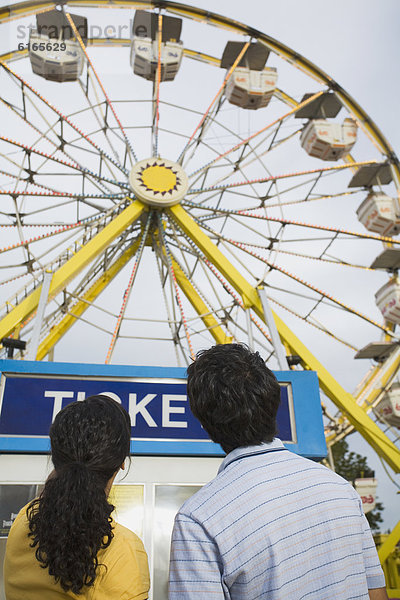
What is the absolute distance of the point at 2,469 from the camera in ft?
14.3

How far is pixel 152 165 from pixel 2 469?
7168 millimetres

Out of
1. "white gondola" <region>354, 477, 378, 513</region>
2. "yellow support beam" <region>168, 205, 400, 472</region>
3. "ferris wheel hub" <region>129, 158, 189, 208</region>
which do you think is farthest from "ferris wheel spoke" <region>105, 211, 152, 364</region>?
"white gondola" <region>354, 477, 378, 513</region>

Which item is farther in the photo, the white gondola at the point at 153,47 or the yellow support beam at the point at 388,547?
the white gondola at the point at 153,47

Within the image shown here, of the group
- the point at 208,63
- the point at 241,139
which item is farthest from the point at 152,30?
the point at 241,139

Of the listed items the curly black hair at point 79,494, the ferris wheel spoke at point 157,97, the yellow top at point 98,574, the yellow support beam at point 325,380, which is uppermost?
the ferris wheel spoke at point 157,97

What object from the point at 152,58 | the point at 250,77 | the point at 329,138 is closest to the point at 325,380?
the point at 329,138

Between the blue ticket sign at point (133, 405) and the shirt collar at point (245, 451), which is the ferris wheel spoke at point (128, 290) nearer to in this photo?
the blue ticket sign at point (133, 405)

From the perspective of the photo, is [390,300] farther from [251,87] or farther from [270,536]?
[270,536]

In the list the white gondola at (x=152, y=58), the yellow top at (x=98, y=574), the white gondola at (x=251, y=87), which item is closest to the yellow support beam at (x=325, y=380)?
the white gondola at (x=251, y=87)

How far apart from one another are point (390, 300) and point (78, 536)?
11.6m

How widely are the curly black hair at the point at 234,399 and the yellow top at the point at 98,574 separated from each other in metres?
0.43

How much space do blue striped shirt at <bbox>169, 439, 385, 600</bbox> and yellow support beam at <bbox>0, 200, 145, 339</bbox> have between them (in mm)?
6063

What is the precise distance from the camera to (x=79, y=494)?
142cm

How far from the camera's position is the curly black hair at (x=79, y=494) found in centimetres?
137
